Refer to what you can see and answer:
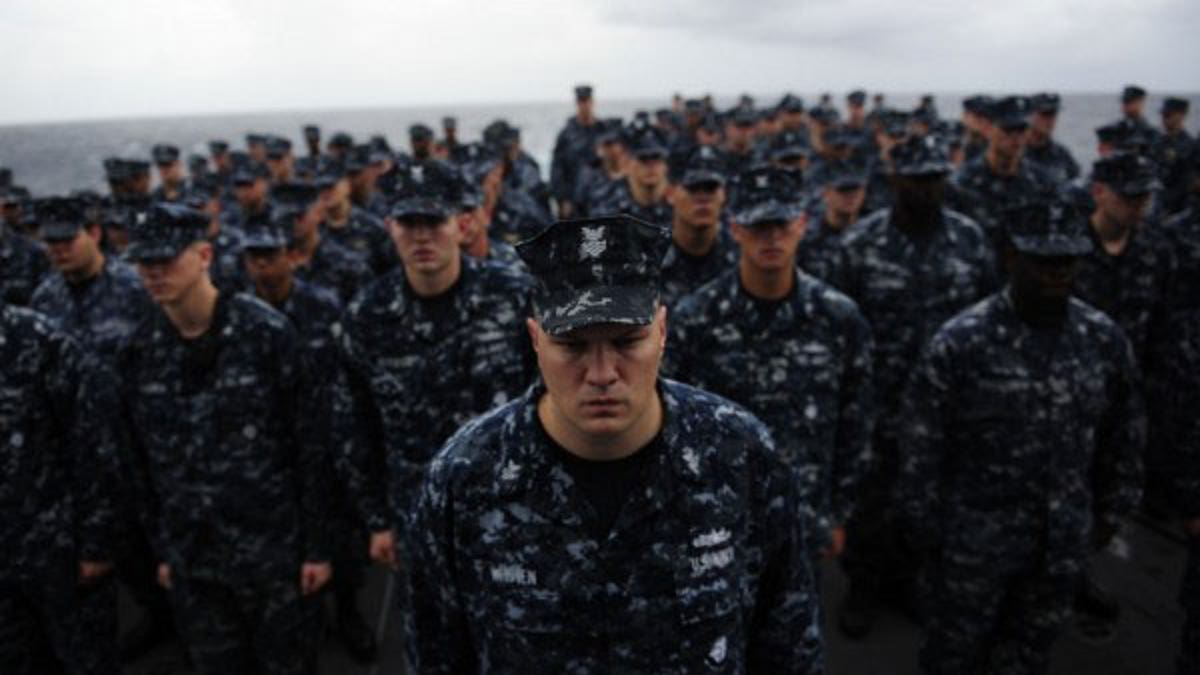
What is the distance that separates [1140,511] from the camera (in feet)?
19.6

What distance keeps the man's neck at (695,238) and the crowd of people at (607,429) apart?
0.03m

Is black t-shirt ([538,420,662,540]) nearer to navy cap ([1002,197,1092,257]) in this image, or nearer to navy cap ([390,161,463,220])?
navy cap ([390,161,463,220])

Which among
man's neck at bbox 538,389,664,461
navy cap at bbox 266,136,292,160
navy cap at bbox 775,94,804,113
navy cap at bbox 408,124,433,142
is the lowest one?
man's neck at bbox 538,389,664,461

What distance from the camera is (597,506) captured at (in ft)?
6.01

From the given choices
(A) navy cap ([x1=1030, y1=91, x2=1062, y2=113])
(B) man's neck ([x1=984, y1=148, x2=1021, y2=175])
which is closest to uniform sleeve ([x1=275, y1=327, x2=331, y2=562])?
(B) man's neck ([x1=984, y1=148, x2=1021, y2=175])

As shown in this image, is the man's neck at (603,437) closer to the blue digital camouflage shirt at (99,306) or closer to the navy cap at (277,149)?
the blue digital camouflage shirt at (99,306)

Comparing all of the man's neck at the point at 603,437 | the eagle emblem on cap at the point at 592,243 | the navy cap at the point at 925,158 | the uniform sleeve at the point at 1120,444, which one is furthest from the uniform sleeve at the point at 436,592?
the navy cap at the point at 925,158

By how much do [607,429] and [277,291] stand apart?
13.1 feet

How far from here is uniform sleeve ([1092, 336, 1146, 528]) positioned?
3.36 metres

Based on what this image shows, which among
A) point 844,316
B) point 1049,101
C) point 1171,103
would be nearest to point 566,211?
point 1049,101

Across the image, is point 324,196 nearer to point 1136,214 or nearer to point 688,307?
point 688,307

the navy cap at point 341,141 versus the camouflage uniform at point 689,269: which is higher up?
the navy cap at point 341,141

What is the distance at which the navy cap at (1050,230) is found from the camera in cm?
319

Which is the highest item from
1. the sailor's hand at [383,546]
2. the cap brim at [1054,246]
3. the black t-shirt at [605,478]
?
the cap brim at [1054,246]
